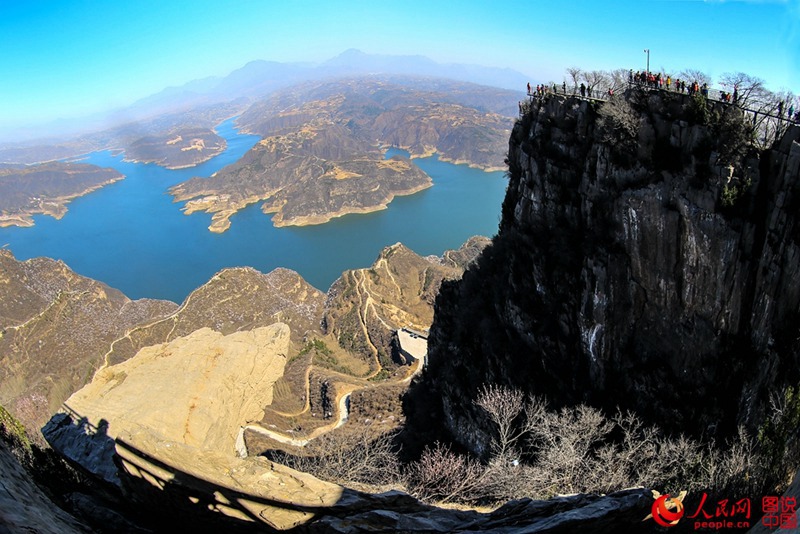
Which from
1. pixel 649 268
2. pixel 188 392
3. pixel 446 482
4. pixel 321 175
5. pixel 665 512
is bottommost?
pixel 446 482

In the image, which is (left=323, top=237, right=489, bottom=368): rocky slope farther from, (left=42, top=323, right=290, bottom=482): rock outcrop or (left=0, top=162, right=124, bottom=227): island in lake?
(left=0, top=162, right=124, bottom=227): island in lake

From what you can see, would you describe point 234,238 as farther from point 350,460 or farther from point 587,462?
point 587,462

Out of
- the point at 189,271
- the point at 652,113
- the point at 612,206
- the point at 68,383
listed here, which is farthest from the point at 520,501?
the point at 189,271

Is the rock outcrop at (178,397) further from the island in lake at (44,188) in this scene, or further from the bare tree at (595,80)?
the island in lake at (44,188)

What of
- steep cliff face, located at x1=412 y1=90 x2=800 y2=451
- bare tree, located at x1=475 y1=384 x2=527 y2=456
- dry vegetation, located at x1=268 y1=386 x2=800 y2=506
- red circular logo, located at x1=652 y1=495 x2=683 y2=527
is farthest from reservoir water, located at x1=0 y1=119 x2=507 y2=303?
red circular logo, located at x1=652 y1=495 x2=683 y2=527

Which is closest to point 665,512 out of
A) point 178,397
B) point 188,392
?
point 178,397
